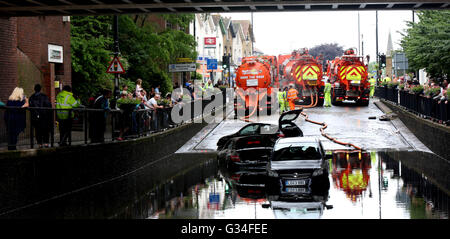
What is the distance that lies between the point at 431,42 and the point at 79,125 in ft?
50.5

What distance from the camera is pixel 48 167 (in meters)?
15.0

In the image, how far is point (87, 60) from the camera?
31.2 m

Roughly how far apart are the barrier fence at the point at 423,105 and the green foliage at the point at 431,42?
4.84 feet

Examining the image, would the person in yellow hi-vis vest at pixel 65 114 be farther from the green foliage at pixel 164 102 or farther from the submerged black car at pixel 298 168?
the green foliage at pixel 164 102

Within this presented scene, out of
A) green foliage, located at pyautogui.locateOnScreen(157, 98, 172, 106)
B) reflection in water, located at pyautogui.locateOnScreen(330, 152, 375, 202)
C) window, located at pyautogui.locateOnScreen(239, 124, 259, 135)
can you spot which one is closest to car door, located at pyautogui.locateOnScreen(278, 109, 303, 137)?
window, located at pyautogui.locateOnScreen(239, 124, 259, 135)

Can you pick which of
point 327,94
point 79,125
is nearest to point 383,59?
point 327,94

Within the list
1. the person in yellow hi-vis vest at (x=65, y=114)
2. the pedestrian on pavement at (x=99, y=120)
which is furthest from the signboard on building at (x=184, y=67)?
the person in yellow hi-vis vest at (x=65, y=114)

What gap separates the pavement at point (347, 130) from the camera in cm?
2595

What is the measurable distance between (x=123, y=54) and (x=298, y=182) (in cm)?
2547

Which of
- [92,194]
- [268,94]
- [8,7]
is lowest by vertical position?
[92,194]

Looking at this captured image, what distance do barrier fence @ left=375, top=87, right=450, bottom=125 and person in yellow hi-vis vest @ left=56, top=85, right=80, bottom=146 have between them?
38.7 feet

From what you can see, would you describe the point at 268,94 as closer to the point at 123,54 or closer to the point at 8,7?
the point at 123,54
